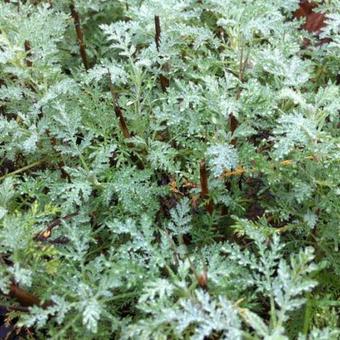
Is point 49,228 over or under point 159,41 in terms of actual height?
under

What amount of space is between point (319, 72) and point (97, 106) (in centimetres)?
65

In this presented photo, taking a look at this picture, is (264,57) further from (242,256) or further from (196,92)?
(242,256)

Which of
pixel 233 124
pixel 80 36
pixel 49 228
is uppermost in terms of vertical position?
pixel 80 36

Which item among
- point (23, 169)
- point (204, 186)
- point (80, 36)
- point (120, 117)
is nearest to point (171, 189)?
point (204, 186)

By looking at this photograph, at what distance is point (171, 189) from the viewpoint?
1379 millimetres

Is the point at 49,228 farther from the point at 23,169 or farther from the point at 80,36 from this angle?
the point at 80,36

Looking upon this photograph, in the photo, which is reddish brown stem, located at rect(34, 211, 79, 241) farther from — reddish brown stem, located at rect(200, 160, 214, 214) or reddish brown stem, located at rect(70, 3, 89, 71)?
reddish brown stem, located at rect(70, 3, 89, 71)

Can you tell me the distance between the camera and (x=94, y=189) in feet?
4.70

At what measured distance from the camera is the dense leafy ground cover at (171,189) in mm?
1141

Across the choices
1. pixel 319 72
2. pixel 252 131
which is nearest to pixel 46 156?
pixel 252 131

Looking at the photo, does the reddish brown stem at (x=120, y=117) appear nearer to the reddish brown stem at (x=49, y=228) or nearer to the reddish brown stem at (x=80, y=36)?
the reddish brown stem at (x=49, y=228)

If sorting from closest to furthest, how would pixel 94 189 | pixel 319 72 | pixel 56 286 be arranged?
pixel 56 286 → pixel 94 189 → pixel 319 72

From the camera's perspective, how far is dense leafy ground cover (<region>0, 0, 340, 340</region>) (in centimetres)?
114

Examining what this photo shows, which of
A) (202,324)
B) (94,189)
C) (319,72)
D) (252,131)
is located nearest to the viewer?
(202,324)
